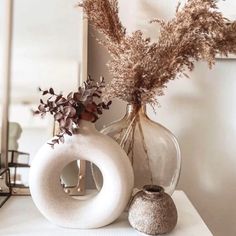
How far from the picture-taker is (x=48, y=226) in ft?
2.50

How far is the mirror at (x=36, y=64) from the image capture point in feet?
3.19

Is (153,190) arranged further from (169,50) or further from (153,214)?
(169,50)

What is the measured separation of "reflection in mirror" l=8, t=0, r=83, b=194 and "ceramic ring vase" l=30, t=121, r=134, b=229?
0.23m

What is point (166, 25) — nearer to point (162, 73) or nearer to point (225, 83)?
point (162, 73)

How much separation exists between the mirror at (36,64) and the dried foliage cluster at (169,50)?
18 centimetres

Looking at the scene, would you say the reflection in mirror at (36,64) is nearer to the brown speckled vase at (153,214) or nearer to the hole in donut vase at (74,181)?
the hole in donut vase at (74,181)

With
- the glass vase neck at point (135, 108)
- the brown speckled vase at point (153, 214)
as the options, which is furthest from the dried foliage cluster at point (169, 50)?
the brown speckled vase at point (153, 214)

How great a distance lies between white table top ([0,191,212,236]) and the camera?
736mm

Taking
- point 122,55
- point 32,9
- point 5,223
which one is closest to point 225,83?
point 122,55

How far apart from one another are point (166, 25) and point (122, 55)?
0.46 ft

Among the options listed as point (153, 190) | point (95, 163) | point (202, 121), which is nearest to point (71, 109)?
point (95, 163)

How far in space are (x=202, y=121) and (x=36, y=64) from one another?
Answer: 59 cm

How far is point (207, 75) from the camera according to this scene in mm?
1064

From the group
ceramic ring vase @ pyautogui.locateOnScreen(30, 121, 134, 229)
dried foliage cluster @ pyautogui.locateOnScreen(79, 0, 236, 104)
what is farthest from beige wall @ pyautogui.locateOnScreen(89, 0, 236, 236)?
ceramic ring vase @ pyautogui.locateOnScreen(30, 121, 134, 229)
